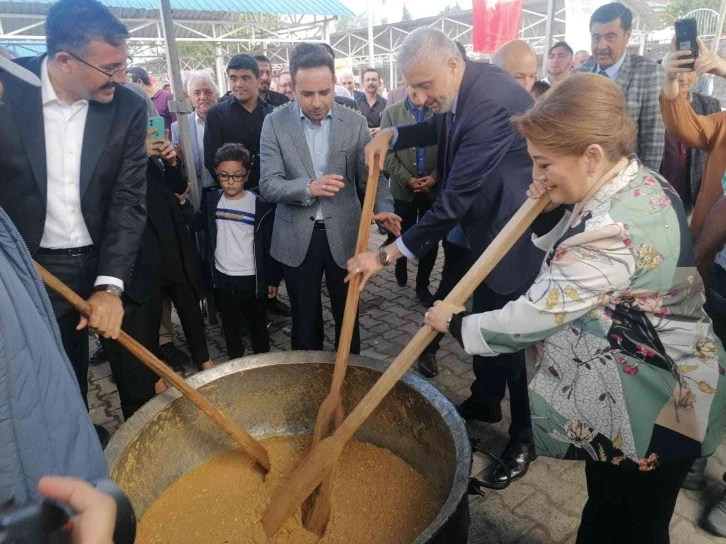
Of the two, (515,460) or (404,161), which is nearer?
(515,460)

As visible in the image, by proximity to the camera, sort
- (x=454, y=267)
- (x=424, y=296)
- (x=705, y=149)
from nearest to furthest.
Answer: (x=705, y=149) < (x=454, y=267) < (x=424, y=296)

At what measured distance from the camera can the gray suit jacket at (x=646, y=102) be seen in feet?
12.5

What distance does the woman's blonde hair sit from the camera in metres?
1.48

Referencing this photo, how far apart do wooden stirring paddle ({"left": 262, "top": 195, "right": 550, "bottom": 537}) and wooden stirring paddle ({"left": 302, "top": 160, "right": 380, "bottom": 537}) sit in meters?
0.09

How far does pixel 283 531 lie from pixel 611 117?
2.07 metres

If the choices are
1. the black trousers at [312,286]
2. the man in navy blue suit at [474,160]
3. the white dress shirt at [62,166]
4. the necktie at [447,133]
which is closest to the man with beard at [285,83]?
the black trousers at [312,286]

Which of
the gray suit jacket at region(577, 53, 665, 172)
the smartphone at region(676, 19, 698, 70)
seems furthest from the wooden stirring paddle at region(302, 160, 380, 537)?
the gray suit jacket at region(577, 53, 665, 172)

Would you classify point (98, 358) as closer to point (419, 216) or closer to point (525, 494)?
point (419, 216)

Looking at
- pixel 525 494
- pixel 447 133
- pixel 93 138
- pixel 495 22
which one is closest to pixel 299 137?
pixel 447 133

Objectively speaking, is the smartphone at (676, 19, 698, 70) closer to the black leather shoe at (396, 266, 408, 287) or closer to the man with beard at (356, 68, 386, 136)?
the black leather shoe at (396, 266, 408, 287)

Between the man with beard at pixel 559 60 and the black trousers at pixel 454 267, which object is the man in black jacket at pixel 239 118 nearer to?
the black trousers at pixel 454 267

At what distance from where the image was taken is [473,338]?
68.3 inches

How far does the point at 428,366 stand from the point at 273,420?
141cm

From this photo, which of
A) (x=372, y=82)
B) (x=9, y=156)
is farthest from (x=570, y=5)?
(x=9, y=156)
